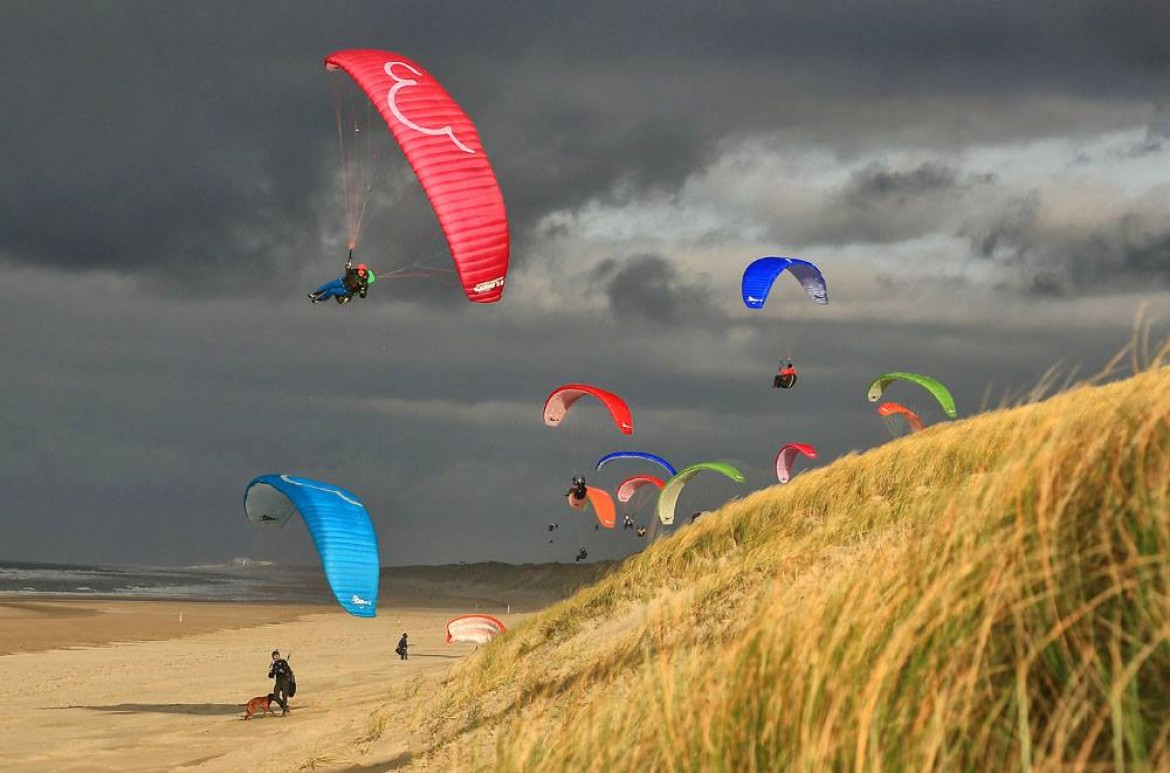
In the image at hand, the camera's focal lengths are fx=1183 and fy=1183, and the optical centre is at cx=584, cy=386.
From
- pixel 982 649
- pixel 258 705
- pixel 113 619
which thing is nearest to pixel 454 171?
pixel 258 705

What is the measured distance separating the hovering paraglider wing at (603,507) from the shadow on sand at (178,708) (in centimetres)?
1838

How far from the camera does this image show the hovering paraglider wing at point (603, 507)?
40.1m

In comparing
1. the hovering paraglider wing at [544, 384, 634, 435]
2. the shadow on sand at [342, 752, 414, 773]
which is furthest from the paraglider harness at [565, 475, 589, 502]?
the shadow on sand at [342, 752, 414, 773]

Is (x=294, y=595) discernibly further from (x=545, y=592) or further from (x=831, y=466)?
(x=831, y=466)

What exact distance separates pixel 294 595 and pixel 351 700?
85.0m

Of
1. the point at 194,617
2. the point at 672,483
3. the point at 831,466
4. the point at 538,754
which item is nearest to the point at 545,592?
the point at 194,617

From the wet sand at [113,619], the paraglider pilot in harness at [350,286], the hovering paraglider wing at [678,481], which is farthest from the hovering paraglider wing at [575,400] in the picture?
the wet sand at [113,619]

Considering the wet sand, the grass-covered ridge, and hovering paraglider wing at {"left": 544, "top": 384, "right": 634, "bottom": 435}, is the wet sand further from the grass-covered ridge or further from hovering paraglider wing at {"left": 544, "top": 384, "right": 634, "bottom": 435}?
the grass-covered ridge

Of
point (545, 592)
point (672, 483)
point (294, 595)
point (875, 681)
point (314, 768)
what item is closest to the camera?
point (875, 681)

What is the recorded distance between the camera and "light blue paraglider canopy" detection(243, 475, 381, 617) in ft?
54.7

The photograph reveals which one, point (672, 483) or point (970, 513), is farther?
point (672, 483)

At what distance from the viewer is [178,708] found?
22766 mm

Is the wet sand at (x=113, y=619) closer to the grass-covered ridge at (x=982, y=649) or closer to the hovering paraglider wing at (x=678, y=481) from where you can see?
the hovering paraglider wing at (x=678, y=481)

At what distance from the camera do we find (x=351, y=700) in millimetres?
20328
